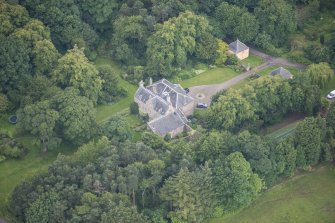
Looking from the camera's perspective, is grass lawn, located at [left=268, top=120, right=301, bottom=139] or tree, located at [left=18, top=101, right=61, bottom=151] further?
grass lawn, located at [left=268, top=120, right=301, bottom=139]

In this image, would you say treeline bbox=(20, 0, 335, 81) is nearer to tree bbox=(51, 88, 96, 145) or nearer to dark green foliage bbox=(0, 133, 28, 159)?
tree bbox=(51, 88, 96, 145)

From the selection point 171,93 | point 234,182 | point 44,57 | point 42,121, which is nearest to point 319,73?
point 171,93

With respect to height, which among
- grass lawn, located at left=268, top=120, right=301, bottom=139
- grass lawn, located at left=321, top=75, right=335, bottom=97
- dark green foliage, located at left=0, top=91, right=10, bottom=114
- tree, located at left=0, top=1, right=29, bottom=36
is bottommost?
grass lawn, located at left=268, top=120, right=301, bottom=139

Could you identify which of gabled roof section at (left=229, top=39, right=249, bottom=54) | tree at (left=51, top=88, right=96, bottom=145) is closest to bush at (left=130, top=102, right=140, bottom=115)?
tree at (left=51, top=88, right=96, bottom=145)

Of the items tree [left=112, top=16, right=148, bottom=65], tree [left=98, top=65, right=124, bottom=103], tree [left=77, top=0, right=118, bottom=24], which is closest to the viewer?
tree [left=98, top=65, right=124, bottom=103]

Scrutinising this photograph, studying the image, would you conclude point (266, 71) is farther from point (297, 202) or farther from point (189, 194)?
point (189, 194)

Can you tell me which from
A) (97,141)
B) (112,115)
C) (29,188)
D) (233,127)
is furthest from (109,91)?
(29,188)

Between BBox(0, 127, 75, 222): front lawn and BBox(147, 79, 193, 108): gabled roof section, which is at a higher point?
BBox(147, 79, 193, 108): gabled roof section
